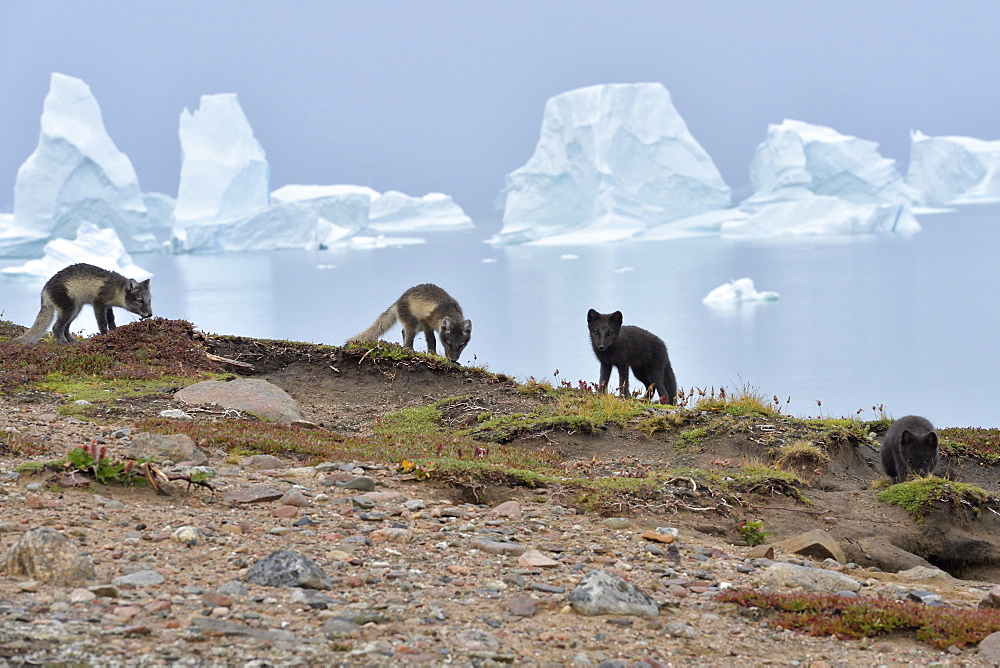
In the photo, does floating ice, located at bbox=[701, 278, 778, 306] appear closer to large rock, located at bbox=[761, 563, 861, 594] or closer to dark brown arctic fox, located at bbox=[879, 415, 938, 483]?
dark brown arctic fox, located at bbox=[879, 415, 938, 483]

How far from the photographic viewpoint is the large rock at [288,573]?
445 cm

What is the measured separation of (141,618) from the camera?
3930 millimetres

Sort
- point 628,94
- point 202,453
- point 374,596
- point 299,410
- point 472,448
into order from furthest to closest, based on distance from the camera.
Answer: point 628,94
point 299,410
point 472,448
point 202,453
point 374,596

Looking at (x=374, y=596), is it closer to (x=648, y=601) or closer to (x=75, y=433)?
(x=648, y=601)

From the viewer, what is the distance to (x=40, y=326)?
13.8m

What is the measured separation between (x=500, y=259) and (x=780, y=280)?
1150 inches

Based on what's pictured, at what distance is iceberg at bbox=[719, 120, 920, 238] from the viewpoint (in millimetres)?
76875

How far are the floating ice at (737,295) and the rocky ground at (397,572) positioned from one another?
41.6 meters

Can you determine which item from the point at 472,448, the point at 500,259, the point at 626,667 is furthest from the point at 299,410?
the point at 500,259

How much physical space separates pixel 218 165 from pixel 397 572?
74610 mm

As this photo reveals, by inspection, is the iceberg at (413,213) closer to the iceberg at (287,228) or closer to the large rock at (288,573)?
the iceberg at (287,228)

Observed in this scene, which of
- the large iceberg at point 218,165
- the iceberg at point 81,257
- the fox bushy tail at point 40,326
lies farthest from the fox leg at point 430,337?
the large iceberg at point 218,165

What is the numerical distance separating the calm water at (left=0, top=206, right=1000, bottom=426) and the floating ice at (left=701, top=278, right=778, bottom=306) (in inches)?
32.2

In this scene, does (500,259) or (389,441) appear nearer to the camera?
(389,441)
